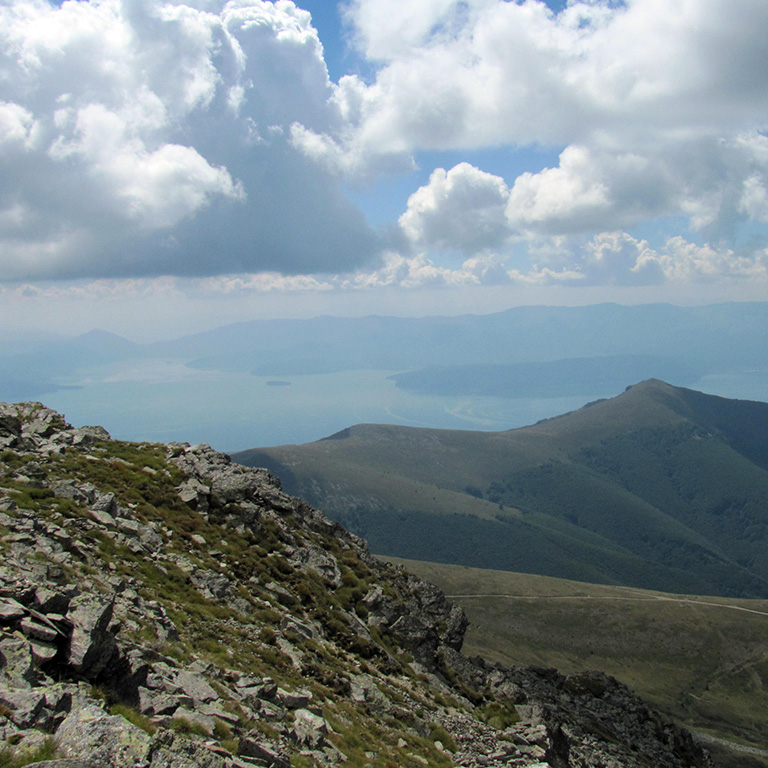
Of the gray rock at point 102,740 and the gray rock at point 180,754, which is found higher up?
the gray rock at point 102,740

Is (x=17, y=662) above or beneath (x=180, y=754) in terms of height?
above

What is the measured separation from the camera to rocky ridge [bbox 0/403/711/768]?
1235cm

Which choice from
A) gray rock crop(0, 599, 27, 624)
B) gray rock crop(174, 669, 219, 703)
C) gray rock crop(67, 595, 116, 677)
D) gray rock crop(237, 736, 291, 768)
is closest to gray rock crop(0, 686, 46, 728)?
gray rock crop(67, 595, 116, 677)

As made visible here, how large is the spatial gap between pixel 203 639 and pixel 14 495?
12.8m

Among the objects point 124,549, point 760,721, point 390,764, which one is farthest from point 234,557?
point 760,721

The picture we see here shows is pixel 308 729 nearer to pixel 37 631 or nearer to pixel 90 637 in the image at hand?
pixel 90 637

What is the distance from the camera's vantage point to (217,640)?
21500 millimetres

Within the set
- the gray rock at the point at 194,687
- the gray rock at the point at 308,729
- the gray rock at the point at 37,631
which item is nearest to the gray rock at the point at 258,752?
the gray rock at the point at 194,687

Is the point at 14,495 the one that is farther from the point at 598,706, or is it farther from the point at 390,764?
the point at 598,706

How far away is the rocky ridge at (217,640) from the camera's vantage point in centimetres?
1235

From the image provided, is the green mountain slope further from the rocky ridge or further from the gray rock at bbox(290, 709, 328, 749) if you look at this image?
the gray rock at bbox(290, 709, 328, 749)

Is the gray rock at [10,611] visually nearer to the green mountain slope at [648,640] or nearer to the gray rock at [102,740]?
the gray rock at [102,740]

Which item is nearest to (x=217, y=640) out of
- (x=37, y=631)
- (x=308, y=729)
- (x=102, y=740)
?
(x=308, y=729)

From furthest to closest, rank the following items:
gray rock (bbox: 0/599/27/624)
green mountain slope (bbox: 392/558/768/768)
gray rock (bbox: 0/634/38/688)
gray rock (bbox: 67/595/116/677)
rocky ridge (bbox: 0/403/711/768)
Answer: green mountain slope (bbox: 392/558/768/768)
gray rock (bbox: 67/595/116/677)
gray rock (bbox: 0/599/27/624)
rocky ridge (bbox: 0/403/711/768)
gray rock (bbox: 0/634/38/688)
